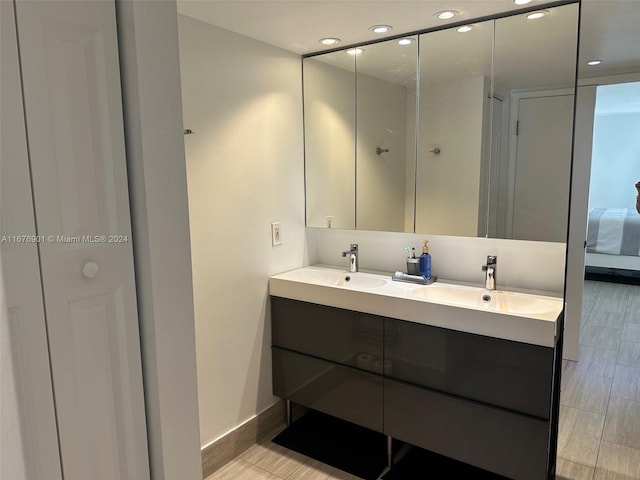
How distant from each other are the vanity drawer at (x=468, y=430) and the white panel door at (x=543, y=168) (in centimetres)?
83

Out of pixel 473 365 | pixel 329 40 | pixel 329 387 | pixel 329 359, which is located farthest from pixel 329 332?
pixel 329 40

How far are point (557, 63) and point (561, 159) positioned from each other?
0.41 meters

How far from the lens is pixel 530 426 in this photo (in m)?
1.87

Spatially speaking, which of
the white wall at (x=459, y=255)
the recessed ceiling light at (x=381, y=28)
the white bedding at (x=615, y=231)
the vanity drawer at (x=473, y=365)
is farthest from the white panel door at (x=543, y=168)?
the white bedding at (x=615, y=231)

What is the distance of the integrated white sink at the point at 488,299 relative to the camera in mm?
2059

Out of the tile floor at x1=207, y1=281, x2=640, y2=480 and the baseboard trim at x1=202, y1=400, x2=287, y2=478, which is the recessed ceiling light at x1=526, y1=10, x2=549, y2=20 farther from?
the baseboard trim at x1=202, y1=400, x2=287, y2=478

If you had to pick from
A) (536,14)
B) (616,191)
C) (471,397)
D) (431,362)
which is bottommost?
(471,397)

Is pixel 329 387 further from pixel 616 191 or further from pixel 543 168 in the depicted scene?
pixel 616 191

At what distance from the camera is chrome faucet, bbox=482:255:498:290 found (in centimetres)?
230

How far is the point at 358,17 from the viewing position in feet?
6.61

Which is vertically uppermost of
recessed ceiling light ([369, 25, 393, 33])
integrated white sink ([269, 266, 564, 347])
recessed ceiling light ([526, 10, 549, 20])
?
recessed ceiling light ([369, 25, 393, 33])

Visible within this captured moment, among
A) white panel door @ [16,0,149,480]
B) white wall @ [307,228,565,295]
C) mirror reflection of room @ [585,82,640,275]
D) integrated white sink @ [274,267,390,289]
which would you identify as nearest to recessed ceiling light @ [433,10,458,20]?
white wall @ [307,228,565,295]

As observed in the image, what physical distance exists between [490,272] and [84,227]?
1983 mm

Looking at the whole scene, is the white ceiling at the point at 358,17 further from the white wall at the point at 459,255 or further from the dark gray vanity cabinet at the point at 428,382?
the dark gray vanity cabinet at the point at 428,382
